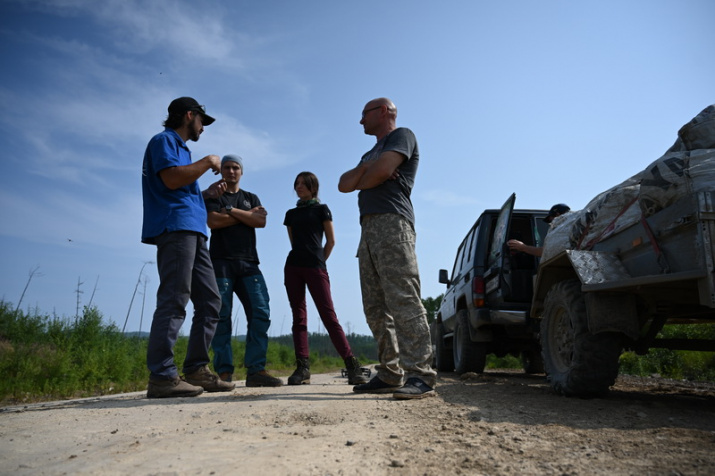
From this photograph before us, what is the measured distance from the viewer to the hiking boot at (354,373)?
184 inches

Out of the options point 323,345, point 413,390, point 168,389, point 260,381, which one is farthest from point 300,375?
point 323,345

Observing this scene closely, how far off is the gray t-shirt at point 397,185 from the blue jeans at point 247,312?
1570mm

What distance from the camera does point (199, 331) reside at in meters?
3.92

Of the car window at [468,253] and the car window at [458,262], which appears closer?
the car window at [468,253]

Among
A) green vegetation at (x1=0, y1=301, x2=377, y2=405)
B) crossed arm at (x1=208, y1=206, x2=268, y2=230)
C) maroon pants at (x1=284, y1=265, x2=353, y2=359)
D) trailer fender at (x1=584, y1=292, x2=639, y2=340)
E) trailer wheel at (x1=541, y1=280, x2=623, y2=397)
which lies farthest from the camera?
green vegetation at (x1=0, y1=301, x2=377, y2=405)

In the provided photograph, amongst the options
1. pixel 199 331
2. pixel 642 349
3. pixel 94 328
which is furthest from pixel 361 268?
pixel 94 328

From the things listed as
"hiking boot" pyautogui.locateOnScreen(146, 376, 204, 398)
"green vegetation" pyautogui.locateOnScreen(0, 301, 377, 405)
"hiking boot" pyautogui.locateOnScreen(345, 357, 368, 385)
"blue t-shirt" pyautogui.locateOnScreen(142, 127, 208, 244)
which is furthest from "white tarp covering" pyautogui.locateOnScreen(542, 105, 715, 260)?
"green vegetation" pyautogui.locateOnScreen(0, 301, 377, 405)

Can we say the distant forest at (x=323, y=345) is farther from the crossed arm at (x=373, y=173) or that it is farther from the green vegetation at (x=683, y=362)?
the crossed arm at (x=373, y=173)

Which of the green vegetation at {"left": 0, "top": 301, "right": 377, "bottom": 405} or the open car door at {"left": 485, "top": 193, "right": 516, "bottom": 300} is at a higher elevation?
the open car door at {"left": 485, "top": 193, "right": 516, "bottom": 300}

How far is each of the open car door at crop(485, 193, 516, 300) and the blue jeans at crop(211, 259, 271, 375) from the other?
2585 millimetres

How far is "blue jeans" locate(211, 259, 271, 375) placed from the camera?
463 cm

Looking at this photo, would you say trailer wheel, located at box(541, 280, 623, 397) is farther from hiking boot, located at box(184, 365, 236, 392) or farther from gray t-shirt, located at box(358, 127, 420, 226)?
hiking boot, located at box(184, 365, 236, 392)

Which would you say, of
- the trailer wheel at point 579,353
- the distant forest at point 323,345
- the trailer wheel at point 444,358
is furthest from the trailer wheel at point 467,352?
the distant forest at point 323,345

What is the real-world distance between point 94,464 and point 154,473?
0.31 metres
